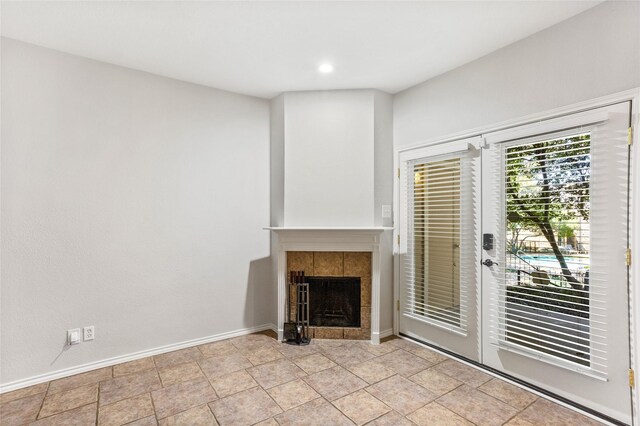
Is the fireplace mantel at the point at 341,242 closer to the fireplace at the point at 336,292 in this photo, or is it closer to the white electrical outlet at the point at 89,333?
the fireplace at the point at 336,292

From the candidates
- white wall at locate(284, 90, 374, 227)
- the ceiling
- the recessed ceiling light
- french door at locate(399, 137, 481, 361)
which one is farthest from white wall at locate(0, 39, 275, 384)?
french door at locate(399, 137, 481, 361)

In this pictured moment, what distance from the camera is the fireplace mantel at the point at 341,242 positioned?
3473 millimetres

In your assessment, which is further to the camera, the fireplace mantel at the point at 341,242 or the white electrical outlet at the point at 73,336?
the fireplace mantel at the point at 341,242

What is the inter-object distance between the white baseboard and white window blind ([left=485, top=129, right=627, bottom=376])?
262 cm

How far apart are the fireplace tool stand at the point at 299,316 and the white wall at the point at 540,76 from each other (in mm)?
1991

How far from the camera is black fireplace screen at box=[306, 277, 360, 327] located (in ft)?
12.1

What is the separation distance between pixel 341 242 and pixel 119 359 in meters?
2.41

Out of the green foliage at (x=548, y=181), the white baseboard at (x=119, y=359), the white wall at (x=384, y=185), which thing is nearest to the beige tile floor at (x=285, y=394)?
Answer: the white baseboard at (x=119, y=359)

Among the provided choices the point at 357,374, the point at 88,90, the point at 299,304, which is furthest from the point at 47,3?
the point at 357,374

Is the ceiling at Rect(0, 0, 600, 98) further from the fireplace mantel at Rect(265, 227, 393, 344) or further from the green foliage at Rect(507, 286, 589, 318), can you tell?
the green foliage at Rect(507, 286, 589, 318)

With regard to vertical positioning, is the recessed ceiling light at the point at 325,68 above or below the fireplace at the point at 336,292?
above

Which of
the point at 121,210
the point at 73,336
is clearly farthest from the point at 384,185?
the point at 73,336

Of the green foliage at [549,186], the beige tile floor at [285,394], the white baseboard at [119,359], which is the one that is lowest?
the beige tile floor at [285,394]

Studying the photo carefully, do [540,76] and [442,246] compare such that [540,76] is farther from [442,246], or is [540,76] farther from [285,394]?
[285,394]
